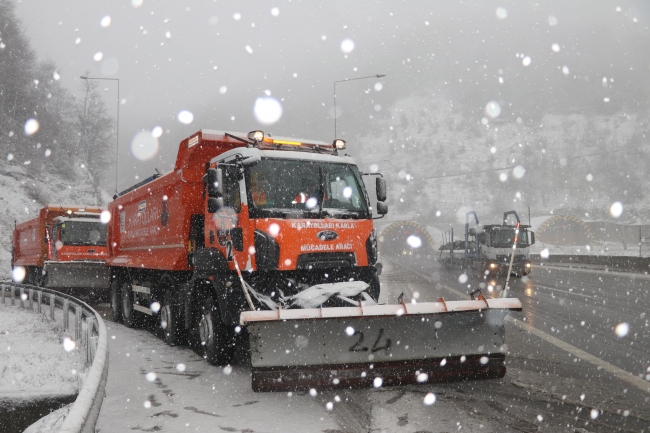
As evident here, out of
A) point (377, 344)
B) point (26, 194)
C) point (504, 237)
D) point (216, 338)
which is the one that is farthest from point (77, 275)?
point (26, 194)

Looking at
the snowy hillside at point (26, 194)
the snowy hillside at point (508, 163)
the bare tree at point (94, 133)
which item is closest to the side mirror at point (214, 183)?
the snowy hillside at point (26, 194)

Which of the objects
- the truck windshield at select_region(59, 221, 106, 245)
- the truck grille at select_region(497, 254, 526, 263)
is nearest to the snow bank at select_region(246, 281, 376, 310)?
the truck windshield at select_region(59, 221, 106, 245)

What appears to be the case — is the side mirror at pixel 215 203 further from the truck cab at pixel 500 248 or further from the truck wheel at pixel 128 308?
the truck cab at pixel 500 248

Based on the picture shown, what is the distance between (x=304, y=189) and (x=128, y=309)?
6.77m

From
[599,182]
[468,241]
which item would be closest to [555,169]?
[599,182]

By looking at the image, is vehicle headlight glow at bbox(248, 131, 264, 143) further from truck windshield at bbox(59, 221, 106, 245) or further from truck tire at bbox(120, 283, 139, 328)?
truck windshield at bbox(59, 221, 106, 245)

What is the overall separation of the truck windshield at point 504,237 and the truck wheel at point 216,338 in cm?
2100

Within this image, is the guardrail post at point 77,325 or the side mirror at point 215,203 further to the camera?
the guardrail post at point 77,325

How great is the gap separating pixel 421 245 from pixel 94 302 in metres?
71.4

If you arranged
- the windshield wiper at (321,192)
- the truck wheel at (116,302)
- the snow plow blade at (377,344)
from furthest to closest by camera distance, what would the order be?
the truck wheel at (116,302) < the windshield wiper at (321,192) < the snow plow blade at (377,344)

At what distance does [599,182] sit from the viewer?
130 m

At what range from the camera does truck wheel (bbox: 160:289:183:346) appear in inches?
355

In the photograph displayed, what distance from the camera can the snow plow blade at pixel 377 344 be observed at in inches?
219

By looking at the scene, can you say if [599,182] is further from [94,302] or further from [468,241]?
[94,302]
